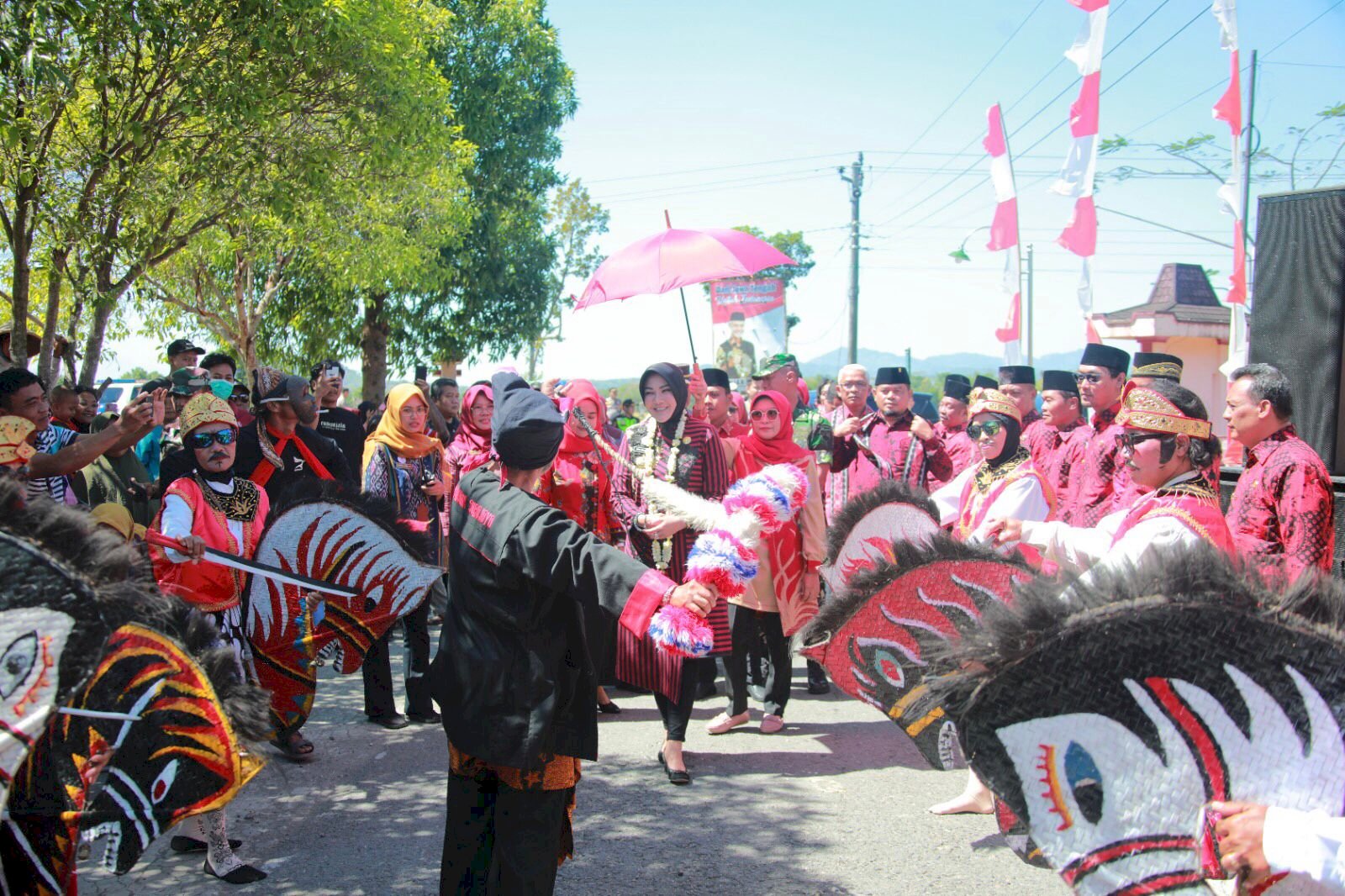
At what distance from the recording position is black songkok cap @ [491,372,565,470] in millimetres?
2955

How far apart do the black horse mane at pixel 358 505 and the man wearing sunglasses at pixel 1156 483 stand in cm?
280

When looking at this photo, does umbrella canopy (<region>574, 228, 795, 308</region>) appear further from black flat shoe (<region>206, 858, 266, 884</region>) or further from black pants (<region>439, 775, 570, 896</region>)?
black flat shoe (<region>206, 858, 266, 884</region>)

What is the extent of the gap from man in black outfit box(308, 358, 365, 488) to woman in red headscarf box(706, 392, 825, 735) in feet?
9.45

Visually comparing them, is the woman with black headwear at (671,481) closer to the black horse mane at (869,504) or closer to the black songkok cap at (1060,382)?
the black horse mane at (869,504)

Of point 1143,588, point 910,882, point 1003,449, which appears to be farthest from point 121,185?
point 1143,588

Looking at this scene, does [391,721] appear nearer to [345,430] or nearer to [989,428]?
[345,430]

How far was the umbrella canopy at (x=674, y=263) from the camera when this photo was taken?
5.53 m

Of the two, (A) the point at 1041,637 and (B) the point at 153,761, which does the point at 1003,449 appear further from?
(B) the point at 153,761

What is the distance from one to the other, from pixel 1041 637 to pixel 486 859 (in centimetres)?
174

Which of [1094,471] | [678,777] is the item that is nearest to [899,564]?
[678,777]

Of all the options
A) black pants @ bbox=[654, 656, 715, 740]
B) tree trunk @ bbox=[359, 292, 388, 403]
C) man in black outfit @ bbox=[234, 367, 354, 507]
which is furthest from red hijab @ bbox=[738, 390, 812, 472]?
tree trunk @ bbox=[359, 292, 388, 403]

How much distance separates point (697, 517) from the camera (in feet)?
10.1

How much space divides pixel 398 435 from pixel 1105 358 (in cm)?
441

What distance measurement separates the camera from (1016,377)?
7.95m
